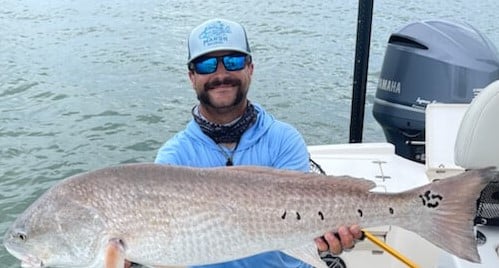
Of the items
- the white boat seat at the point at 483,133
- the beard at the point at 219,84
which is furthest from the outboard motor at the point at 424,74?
the beard at the point at 219,84

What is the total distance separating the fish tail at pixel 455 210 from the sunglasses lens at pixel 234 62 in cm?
100

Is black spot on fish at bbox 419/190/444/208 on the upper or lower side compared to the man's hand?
upper

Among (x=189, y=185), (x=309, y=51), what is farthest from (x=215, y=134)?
(x=309, y=51)

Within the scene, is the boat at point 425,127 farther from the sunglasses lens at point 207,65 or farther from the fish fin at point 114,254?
the fish fin at point 114,254

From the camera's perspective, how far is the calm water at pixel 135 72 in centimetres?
880

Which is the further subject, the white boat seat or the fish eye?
the white boat seat

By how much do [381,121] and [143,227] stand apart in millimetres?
3313

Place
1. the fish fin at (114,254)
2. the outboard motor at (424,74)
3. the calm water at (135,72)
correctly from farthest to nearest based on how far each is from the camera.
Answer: the calm water at (135,72) → the outboard motor at (424,74) → the fish fin at (114,254)

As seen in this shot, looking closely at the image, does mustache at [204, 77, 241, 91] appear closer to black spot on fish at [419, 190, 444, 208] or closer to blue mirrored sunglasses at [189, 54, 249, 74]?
blue mirrored sunglasses at [189, 54, 249, 74]

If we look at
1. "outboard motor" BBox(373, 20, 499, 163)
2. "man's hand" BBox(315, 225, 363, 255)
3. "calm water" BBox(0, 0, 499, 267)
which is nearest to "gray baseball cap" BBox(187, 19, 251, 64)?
"man's hand" BBox(315, 225, 363, 255)

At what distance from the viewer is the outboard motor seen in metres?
4.99

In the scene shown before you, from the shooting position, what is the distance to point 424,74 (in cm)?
516

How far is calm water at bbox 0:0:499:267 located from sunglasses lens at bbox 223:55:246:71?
12.7ft

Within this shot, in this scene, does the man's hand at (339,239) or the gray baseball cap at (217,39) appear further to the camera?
the gray baseball cap at (217,39)
